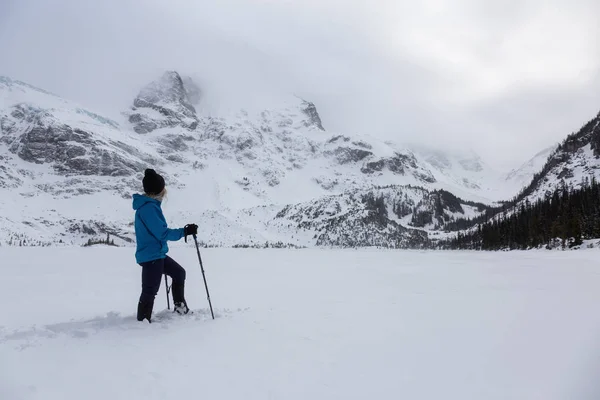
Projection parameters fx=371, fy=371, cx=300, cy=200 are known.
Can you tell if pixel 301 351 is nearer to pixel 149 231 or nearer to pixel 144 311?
pixel 144 311

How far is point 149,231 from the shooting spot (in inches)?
289

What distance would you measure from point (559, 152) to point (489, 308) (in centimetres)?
23495

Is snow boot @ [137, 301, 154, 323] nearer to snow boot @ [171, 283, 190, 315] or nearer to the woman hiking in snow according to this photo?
the woman hiking in snow

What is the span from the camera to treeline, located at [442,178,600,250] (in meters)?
67.3

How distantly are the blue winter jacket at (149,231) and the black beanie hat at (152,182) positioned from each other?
0.17 metres

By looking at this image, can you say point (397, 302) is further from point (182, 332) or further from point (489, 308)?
point (182, 332)

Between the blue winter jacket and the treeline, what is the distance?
73008mm

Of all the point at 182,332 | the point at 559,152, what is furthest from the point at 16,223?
the point at 559,152

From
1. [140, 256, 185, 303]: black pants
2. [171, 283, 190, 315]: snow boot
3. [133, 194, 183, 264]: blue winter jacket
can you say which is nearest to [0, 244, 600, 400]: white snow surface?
[171, 283, 190, 315]: snow boot

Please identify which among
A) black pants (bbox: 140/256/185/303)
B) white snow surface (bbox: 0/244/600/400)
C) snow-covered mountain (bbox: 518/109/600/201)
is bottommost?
white snow surface (bbox: 0/244/600/400)

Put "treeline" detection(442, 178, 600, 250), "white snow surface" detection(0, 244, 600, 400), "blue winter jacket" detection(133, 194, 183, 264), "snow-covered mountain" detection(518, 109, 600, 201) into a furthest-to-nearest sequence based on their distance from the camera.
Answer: "snow-covered mountain" detection(518, 109, 600, 201) → "treeline" detection(442, 178, 600, 250) → "blue winter jacket" detection(133, 194, 183, 264) → "white snow surface" detection(0, 244, 600, 400)

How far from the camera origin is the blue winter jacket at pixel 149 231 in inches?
286

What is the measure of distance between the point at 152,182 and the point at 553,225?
86731 mm

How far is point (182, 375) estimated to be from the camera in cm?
455
